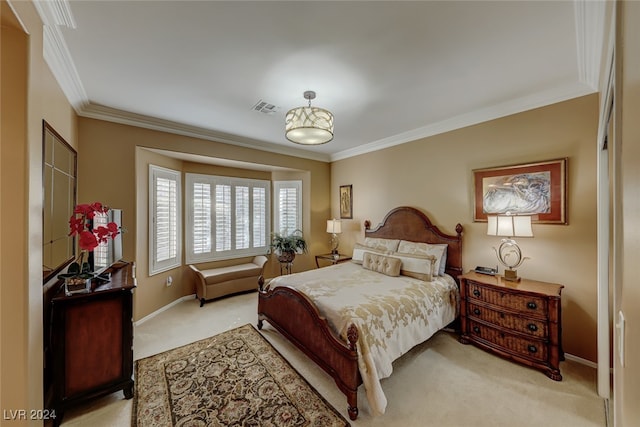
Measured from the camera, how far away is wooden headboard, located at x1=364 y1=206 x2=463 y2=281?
3406mm

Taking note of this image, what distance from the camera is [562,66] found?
222 centimetres

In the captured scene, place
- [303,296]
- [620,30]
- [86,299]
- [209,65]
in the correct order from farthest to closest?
[303,296], [209,65], [86,299], [620,30]

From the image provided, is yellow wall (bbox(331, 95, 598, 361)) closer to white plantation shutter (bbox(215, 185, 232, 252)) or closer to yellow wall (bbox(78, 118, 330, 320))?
yellow wall (bbox(78, 118, 330, 320))

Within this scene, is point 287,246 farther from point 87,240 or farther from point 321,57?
point 321,57

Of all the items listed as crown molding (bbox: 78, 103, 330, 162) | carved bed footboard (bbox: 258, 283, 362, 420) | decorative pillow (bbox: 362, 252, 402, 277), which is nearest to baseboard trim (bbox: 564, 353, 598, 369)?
decorative pillow (bbox: 362, 252, 402, 277)

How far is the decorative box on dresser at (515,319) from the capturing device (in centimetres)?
231

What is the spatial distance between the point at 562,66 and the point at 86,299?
14.5ft

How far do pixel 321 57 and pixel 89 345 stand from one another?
2.96m

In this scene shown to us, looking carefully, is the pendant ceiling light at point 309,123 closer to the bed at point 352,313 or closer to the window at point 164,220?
the bed at point 352,313

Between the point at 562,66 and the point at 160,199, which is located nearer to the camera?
the point at 562,66

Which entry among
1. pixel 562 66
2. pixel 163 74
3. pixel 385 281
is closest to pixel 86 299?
pixel 163 74

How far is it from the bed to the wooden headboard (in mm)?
12

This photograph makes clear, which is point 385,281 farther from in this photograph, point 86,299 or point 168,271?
point 168,271

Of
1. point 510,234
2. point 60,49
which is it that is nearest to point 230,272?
point 60,49
